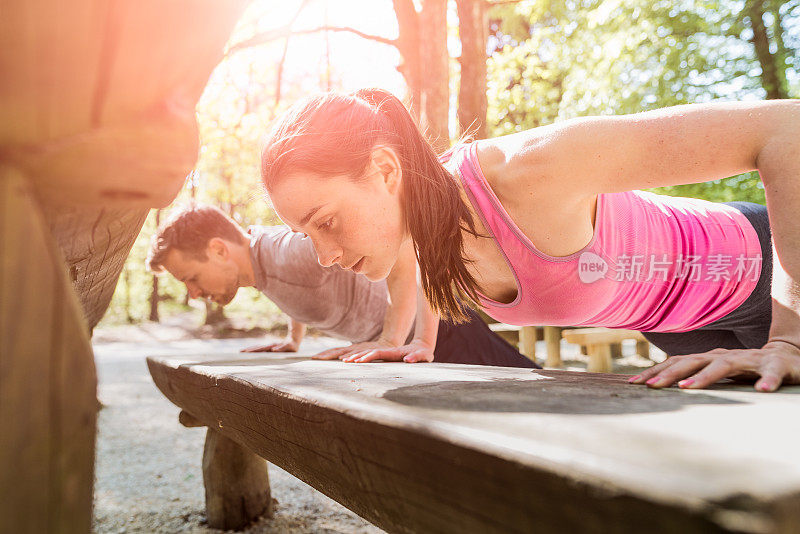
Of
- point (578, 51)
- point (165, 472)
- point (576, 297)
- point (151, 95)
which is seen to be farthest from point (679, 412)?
point (578, 51)

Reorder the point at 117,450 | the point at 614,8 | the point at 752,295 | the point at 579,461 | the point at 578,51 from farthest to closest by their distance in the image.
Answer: the point at 578,51, the point at 614,8, the point at 117,450, the point at 752,295, the point at 579,461

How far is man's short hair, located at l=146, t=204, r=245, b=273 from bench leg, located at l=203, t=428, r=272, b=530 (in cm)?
120

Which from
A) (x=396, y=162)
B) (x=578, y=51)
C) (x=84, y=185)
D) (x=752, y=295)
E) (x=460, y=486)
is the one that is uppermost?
(x=578, y=51)

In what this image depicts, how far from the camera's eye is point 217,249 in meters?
3.64

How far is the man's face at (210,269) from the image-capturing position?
3.64 m

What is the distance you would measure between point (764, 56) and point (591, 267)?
26.4 feet

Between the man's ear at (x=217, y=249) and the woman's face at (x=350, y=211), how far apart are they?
6.33 feet

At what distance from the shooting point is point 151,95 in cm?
71

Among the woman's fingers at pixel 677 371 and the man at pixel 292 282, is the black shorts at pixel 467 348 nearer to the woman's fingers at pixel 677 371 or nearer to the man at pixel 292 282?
the man at pixel 292 282

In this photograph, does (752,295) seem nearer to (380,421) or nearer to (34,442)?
(380,421)

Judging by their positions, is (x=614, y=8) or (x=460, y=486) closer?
(x=460, y=486)

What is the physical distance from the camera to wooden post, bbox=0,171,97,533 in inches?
25.2

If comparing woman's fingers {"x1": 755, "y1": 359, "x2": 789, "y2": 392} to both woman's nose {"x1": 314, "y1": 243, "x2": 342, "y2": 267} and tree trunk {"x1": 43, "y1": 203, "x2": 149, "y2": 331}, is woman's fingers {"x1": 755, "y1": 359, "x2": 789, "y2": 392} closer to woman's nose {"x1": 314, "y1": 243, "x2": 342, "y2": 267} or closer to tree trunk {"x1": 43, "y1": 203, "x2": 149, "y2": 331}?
tree trunk {"x1": 43, "y1": 203, "x2": 149, "y2": 331}

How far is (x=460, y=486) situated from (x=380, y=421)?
0.16 meters
